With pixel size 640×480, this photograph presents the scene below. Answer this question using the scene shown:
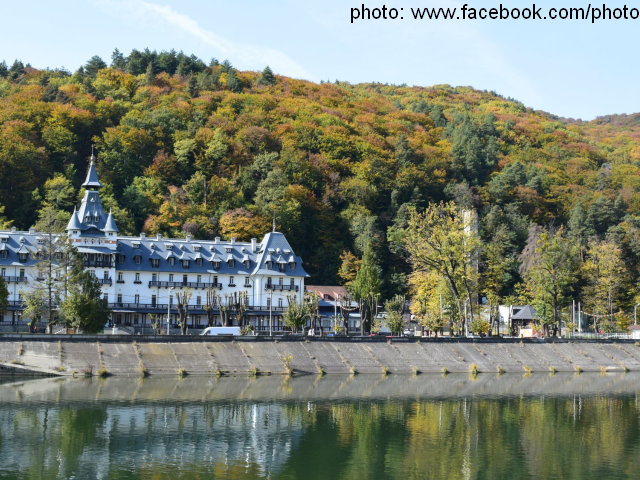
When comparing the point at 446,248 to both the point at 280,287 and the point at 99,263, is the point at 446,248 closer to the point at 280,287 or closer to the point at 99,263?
the point at 280,287

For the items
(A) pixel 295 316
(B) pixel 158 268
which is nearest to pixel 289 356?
(A) pixel 295 316

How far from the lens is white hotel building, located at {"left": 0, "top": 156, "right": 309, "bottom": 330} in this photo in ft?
302

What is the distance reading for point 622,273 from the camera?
112625 millimetres

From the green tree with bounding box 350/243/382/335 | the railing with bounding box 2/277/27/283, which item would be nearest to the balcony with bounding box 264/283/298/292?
the green tree with bounding box 350/243/382/335

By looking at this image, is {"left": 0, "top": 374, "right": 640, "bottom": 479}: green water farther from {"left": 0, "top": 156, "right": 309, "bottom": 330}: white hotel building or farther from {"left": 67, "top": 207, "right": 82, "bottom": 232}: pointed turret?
{"left": 67, "top": 207, "right": 82, "bottom": 232}: pointed turret

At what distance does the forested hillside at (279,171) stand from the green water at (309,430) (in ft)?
153

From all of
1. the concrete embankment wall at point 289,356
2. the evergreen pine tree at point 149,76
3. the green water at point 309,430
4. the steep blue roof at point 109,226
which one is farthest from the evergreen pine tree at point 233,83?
the green water at point 309,430

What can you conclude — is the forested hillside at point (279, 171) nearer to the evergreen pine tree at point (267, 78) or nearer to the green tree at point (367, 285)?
the green tree at point (367, 285)

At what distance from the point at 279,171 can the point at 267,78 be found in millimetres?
58190

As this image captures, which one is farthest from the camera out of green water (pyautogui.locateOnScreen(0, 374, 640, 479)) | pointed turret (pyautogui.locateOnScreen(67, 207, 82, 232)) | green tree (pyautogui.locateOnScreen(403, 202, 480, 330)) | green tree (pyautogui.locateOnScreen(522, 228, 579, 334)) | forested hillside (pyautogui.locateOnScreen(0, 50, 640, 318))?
forested hillside (pyautogui.locateOnScreen(0, 50, 640, 318))

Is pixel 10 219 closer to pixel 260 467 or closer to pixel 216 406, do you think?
pixel 216 406

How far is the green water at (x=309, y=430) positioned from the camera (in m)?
35.8

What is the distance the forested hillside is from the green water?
46555 mm

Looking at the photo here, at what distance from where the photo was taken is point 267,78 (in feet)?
576
